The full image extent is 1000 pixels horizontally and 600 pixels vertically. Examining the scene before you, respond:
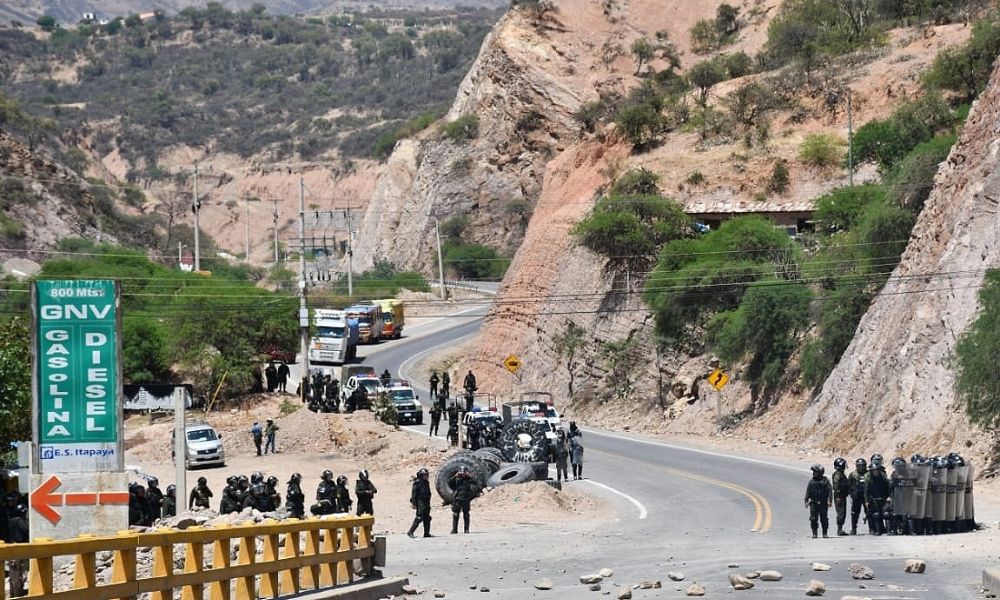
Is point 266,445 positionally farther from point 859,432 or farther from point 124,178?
point 124,178

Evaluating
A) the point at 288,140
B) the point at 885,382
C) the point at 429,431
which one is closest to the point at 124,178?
the point at 288,140

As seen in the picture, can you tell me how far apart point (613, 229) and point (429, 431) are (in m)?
17.5

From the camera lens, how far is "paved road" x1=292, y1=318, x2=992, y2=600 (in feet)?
62.2

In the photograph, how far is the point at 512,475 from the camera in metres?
34.5

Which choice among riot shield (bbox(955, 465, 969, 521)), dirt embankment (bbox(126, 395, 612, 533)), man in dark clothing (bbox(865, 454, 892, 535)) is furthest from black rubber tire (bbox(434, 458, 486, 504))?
riot shield (bbox(955, 465, 969, 521))

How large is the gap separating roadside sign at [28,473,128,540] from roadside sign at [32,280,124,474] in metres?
0.13

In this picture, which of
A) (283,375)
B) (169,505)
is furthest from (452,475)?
(283,375)

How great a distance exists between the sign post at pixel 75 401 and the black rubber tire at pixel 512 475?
63.6 ft

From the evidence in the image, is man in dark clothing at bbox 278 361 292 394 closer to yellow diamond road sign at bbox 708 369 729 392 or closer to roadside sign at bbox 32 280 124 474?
yellow diamond road sign at bbox 708 369 729 392

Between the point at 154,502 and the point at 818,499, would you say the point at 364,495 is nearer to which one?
the point at 154,502

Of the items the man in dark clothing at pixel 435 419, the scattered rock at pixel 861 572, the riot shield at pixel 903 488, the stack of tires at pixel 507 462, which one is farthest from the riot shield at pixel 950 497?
the man in dark clothing at pixel 435 419

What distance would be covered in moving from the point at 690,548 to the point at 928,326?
18589 mm

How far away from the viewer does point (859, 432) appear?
4059 cm

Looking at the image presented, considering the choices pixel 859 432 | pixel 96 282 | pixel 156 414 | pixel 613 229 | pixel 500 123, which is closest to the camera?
pixel 96 282
